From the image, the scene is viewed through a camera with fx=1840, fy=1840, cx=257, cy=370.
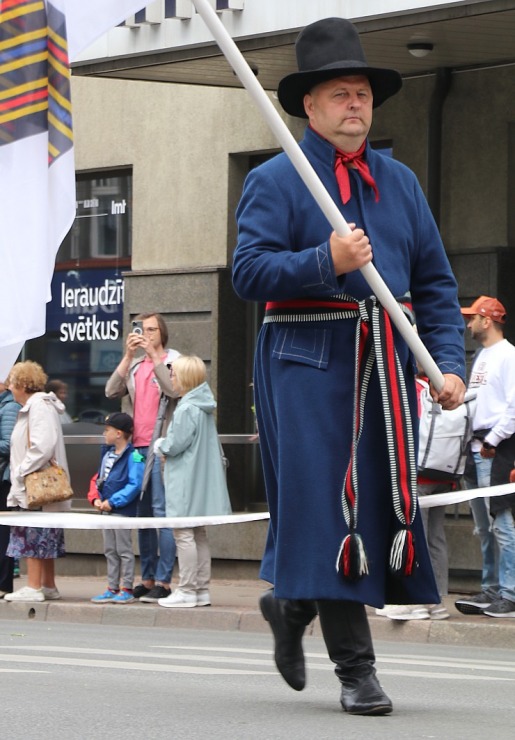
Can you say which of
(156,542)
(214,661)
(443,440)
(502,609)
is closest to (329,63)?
(214,661)

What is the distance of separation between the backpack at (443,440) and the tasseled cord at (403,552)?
608 centimetres

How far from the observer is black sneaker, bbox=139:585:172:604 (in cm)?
1344

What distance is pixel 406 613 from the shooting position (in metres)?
11.5

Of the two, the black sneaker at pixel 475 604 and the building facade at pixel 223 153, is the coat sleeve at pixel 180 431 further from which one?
the building facade at pixel 223 153

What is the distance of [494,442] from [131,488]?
3.07m

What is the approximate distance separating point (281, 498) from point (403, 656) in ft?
13.7

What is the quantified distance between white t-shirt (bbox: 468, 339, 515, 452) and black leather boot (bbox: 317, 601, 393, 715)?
614cm

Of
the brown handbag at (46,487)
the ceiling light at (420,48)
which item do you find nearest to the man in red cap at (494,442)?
the ceiling light at (420,48)

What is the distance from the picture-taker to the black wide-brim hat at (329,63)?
18.6ft

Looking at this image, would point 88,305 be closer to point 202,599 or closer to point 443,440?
point 202,599

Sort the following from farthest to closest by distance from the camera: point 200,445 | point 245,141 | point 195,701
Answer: point 245,141, point 200,445, point 195,701

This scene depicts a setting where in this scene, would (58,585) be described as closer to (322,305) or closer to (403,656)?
(403,656)

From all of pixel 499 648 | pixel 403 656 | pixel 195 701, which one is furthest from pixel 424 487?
pixel 195 701

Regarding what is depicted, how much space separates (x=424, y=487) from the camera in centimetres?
1192
